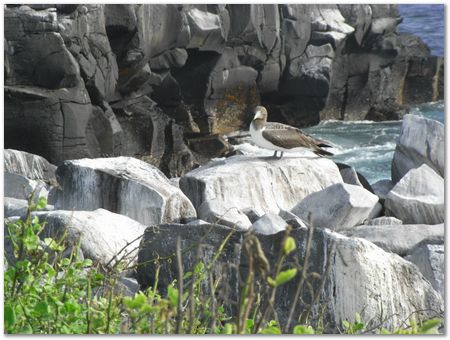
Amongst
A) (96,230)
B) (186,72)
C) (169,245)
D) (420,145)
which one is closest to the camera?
(169,245)

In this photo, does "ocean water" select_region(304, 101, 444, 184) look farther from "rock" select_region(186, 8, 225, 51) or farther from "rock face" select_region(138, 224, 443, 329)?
"rock face" select_region(138, 224, 443, 329)

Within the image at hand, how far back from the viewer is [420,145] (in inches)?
432

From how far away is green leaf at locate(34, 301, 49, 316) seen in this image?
3.04 m

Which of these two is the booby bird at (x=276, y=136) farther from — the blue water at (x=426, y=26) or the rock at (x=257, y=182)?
the blue water at (x=426, y=26)

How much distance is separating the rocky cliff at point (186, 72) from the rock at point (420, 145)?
5.82 metres

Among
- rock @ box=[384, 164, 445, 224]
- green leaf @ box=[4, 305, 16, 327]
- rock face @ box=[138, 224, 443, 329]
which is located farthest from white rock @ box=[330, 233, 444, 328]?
rock @ box=[384, 164, 445, 224]

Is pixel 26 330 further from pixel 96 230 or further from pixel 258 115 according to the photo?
pixel 258 115

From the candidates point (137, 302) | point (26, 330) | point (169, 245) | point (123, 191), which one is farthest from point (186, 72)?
point (137, 302)

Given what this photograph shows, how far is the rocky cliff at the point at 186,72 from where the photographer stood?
48.8ft

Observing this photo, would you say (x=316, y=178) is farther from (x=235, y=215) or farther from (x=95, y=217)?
(x=95, y=217)

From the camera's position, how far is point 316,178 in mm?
9367

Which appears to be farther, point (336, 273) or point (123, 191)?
point (123, 191)

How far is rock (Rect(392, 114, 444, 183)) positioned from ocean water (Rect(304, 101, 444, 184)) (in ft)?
23.4

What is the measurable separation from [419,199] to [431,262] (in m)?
2.88
